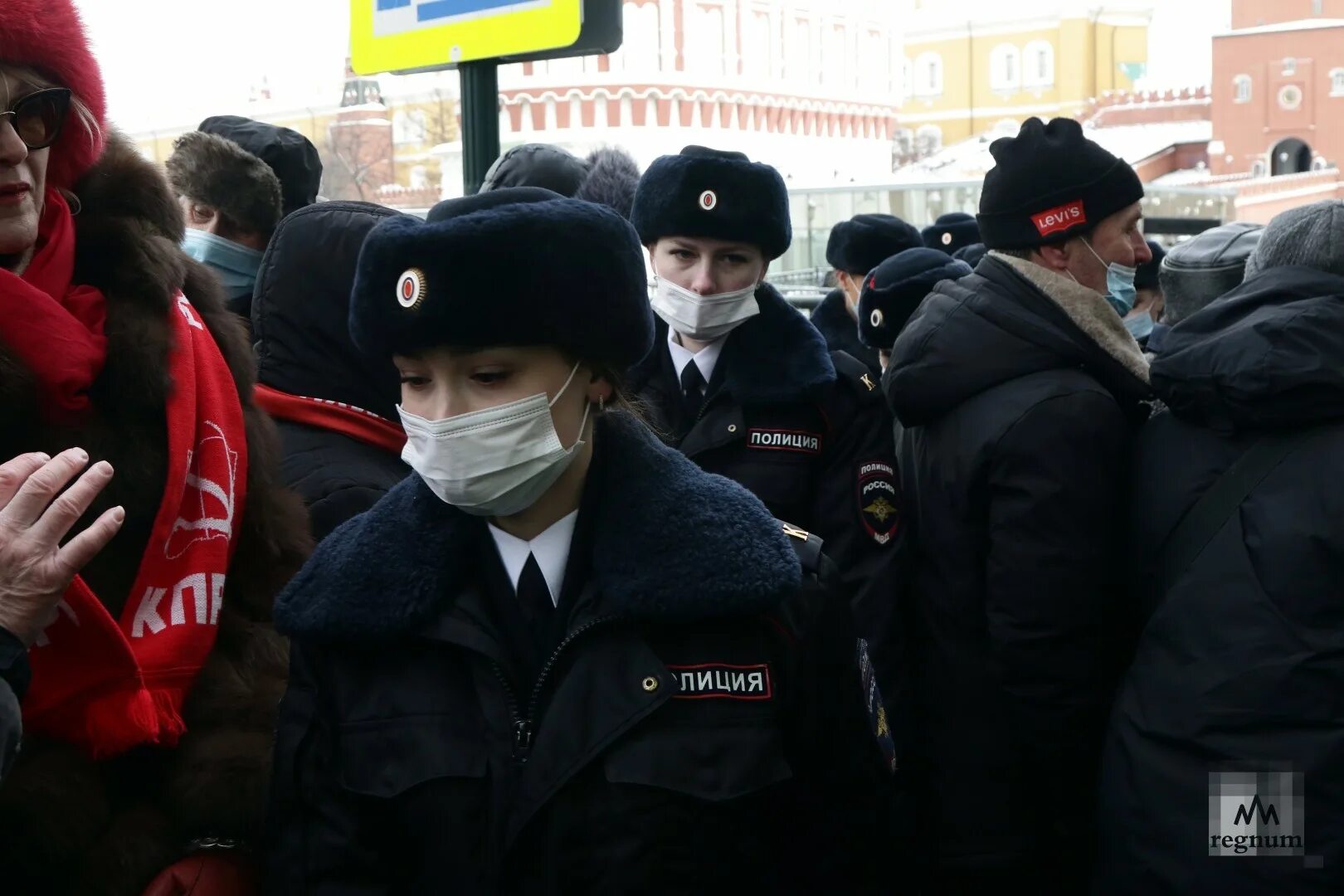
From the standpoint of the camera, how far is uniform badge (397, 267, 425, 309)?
6.81 feet

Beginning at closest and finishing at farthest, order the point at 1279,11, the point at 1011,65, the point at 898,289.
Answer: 1. the point at 898,289
2. the point at 1279,11
3. the point at 1011,65

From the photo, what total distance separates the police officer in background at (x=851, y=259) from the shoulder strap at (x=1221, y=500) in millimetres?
4262

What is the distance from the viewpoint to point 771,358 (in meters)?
3.84

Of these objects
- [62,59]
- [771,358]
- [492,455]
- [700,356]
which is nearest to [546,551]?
[492,455]

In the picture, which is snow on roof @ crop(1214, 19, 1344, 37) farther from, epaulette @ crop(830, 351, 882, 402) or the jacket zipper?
the jacket zipper

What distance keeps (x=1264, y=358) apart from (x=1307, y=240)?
0.39 meters

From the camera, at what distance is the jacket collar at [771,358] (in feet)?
12.3

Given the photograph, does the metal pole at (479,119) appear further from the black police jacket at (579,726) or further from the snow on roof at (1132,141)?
the snow on roof at (1132,141)

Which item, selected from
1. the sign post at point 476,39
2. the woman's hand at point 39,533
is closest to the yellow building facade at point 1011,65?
the sign post at point 476,39

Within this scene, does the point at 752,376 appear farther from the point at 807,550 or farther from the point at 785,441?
the point at 807,550

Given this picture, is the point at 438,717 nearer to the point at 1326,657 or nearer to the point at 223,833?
the point at 223,833

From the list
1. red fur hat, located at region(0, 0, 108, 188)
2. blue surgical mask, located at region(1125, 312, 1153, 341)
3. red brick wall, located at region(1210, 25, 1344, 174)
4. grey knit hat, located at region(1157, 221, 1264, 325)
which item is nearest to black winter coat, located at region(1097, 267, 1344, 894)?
red fur hat, located at region(0, 0, 108, 188)

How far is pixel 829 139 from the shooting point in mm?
57250

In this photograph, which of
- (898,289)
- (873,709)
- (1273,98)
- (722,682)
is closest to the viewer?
(722,682)
